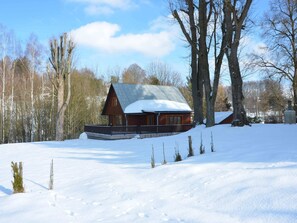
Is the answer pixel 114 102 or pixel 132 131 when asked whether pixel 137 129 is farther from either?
pixel 114 102

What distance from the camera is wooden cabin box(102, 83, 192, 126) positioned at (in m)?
27.9

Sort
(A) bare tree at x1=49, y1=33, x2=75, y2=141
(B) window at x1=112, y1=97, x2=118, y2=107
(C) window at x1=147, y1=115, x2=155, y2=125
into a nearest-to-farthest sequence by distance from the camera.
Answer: (A) bare tree at x1=49, y1=33, x2=75, y2=141
(C) window at x1=147, y1=115, x2=155, y2=125
(B) window at x1=112, y1=97, x2=118, y2=107

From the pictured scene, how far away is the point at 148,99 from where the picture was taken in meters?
30.7

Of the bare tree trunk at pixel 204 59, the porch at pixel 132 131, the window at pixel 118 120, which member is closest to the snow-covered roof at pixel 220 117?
the porch at pixel 132 131

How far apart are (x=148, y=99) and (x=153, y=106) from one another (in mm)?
2948

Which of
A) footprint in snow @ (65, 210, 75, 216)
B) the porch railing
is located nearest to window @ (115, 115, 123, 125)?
the porch railing

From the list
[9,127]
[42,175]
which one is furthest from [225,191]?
[9,127]

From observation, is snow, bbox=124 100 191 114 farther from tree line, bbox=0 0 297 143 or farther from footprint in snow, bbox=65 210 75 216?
footprint in snow, bbox=65 210 75 216

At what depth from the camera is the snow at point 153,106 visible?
27.4 m

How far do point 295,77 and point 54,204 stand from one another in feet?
83.3

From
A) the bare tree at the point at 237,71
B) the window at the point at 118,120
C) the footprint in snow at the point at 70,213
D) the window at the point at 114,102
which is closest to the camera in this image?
the footprint in snow at the point at 70,213

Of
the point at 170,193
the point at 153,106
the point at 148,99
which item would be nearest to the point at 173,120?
the point at 153,106

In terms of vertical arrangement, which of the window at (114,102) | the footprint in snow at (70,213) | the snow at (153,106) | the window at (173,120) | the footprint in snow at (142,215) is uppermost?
A: the window at (114,102)

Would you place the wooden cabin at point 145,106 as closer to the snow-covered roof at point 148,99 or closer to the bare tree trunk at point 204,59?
the snow-covered roof at point 148,99
